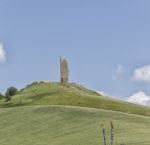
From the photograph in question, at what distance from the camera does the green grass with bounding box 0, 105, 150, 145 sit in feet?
194

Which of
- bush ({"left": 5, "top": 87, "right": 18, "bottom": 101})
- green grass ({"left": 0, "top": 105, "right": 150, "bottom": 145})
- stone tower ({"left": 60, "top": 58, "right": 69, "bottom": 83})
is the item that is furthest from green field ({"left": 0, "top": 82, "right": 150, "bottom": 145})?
stone tower ({"left": 60, "top": 58, "right": 69, "bottom": 83})

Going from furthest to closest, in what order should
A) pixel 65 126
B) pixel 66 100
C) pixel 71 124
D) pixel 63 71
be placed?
pixel 63 71
pixel 66 100
pixel 71 124
pixel 65 126

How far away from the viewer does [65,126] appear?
244 ft

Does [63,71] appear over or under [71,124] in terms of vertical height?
over

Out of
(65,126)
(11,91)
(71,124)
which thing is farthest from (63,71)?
(65,126)

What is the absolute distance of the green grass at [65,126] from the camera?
194ft

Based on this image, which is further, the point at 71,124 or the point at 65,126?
the point at 71,124

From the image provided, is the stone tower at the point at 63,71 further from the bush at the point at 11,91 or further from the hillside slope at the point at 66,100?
the hillside slope at the point at 66,100

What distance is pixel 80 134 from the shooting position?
63812mm

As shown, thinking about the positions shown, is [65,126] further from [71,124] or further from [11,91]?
[11,91]

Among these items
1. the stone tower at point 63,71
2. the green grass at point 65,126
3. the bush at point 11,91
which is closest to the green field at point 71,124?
the green grass at point 65,126

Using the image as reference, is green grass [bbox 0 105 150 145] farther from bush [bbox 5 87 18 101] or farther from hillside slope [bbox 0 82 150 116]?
bush [bbox 5 87 18 101]

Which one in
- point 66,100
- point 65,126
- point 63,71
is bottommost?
point 65,126

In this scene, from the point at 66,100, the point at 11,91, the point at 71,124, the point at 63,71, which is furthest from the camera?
the point at 63,71
